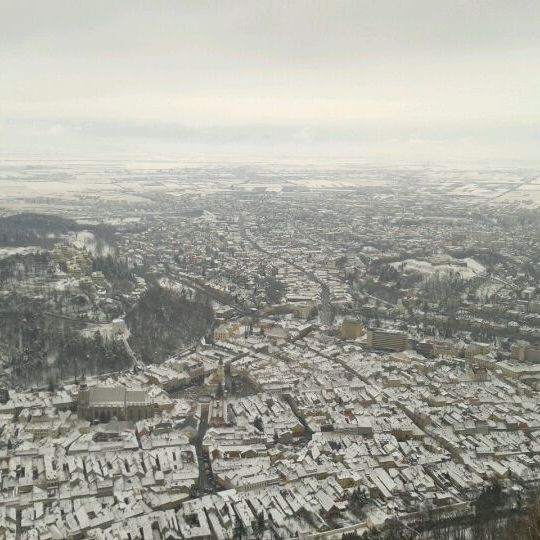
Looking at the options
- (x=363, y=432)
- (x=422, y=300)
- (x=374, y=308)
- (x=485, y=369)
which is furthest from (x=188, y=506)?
(x=422, y=300)

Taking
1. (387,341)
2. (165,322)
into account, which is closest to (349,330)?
(387,341)

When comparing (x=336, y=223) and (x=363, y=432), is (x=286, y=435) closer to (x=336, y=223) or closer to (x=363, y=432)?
(x=363, y=432)

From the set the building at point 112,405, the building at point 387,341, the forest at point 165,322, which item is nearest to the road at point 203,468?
the building at point 112,405

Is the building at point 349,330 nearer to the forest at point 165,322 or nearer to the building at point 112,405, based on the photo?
the forest at point 165,322

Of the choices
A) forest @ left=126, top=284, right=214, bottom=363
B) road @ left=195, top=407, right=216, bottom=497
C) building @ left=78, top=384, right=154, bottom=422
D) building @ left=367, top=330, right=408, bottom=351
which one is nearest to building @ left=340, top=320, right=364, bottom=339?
building @ left=367, top=330, right=408, bottom=351

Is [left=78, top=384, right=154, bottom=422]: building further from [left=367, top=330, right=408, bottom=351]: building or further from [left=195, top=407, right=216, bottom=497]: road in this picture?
[left=367, top=330, right=408, bottom=351]: building

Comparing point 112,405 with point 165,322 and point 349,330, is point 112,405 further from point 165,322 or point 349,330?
point 349,330

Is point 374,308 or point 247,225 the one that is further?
point 247,225

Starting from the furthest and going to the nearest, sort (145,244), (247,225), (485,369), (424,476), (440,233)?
(247,225)
(440,233)
(145,244)
(485,369)
(424,476)
